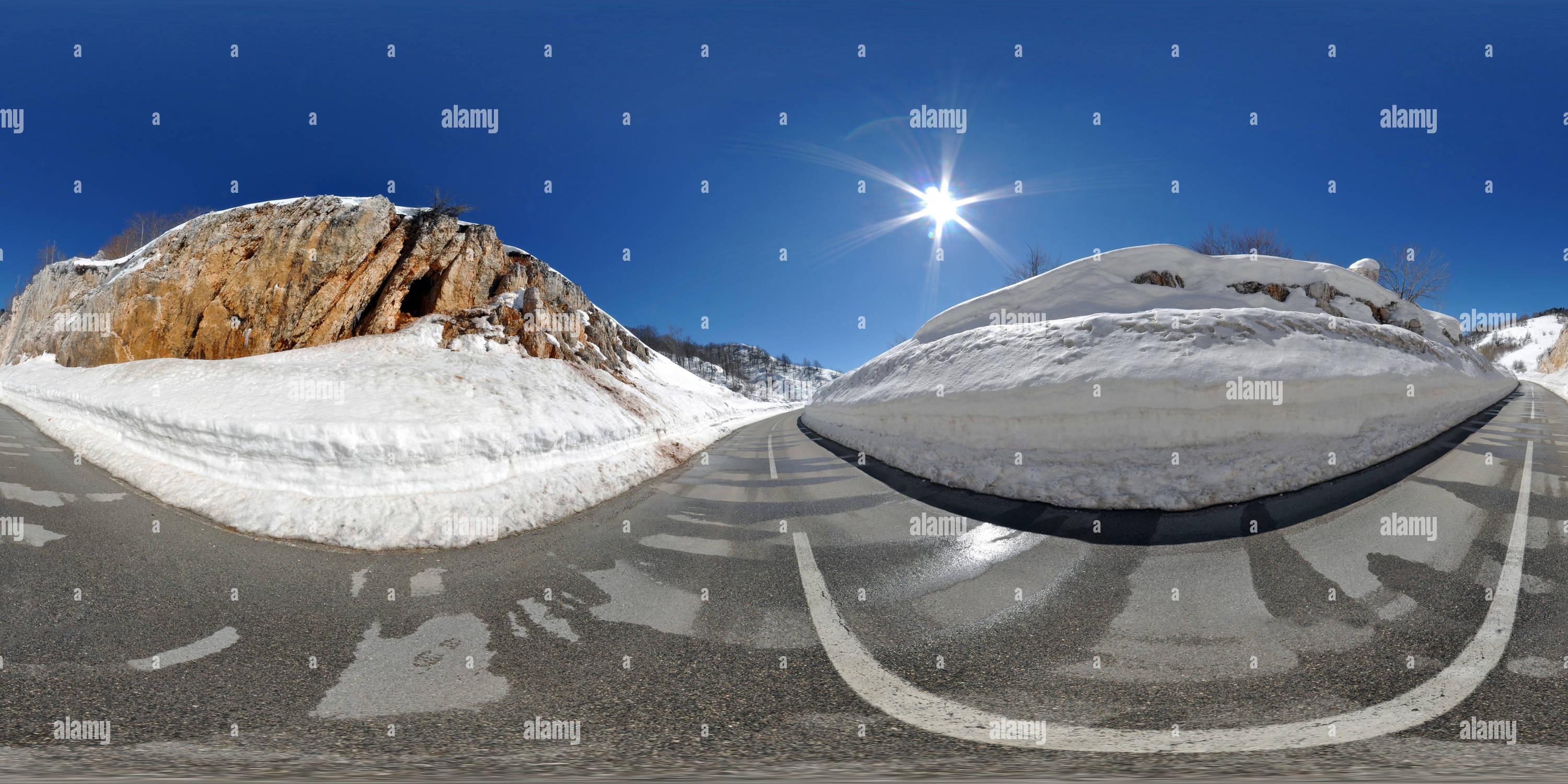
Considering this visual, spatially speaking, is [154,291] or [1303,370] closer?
[1303,370]

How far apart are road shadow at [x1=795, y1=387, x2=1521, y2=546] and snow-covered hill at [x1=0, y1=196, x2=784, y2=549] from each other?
205 inches

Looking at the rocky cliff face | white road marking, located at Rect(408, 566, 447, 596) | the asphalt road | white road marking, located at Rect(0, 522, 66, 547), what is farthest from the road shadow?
the rocky cliff face

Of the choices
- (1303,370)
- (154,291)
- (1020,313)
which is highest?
(154,291)

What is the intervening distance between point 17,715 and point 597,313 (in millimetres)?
44928

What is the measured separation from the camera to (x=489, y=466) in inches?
304

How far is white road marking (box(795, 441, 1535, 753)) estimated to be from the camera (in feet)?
8.02

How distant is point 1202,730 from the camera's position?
97.9 inches

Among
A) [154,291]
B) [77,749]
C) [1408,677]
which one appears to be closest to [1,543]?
[77,749]

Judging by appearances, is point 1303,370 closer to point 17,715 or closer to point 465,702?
point 465,702

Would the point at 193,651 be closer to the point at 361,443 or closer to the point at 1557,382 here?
the point at 361,443

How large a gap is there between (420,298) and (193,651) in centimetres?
2177

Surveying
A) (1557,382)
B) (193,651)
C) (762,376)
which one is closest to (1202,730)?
(193,651)

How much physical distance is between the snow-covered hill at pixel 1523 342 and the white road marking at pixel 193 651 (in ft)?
357

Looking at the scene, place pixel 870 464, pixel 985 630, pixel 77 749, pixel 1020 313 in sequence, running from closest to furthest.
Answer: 1. pixel 77 749
2. pixel 985 630
3. pixel 870 464
4. pixel 1020 313
